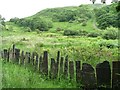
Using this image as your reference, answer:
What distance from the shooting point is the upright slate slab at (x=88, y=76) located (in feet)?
34.9

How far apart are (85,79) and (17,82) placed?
2328 millimetres

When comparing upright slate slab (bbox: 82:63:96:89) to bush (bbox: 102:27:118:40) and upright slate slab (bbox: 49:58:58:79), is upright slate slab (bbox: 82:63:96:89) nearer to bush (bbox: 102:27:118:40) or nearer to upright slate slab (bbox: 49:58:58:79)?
upright slate slab (bbox: 49:58:58:79)

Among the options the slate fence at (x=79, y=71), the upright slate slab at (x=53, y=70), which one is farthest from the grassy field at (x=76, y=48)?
the upright slate slab at (x=53, y=70)

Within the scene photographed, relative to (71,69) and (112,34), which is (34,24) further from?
(71,69)

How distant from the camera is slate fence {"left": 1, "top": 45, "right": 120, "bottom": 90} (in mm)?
10312

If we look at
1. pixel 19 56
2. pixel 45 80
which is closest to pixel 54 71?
pixel 45 80

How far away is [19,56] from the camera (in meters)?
17.3

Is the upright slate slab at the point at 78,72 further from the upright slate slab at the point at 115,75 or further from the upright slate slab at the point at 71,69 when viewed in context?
the upright slate slab at the point at 115,75

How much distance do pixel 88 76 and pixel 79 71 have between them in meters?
0.62

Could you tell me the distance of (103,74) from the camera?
10484mm

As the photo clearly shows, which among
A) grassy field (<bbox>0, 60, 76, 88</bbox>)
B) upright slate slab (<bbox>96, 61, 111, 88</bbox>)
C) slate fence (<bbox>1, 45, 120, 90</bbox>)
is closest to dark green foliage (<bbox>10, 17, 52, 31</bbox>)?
slate fence (<bbox>1, 45, 120, 90</bbox>)

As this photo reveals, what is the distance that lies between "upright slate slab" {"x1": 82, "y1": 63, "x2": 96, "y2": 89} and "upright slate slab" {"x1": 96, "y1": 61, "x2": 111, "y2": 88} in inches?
7.8

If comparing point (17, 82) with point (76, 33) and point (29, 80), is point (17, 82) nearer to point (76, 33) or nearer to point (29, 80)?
point (29, 80)

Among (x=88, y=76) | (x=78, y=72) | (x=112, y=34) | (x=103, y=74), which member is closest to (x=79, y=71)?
(x=78, y=72)
